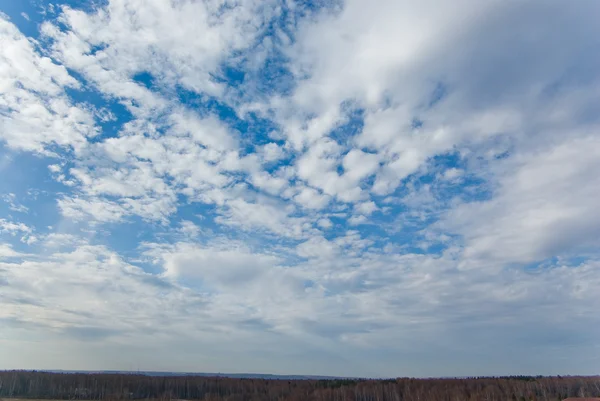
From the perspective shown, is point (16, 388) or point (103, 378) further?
point (103, 378)

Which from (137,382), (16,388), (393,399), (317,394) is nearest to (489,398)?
(393,399)

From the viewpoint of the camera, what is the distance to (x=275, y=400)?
2544 inches

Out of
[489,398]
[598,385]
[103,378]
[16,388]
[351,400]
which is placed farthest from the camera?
[103,378]

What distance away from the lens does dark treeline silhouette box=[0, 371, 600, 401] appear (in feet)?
196

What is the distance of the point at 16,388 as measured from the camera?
7075 centimetres

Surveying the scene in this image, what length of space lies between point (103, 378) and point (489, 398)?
61686 mm

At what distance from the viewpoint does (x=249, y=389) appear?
76.6 metres

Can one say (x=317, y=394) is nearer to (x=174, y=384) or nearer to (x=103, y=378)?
(x=174, y=384)

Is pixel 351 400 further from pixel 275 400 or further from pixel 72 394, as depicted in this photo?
pixel 72 394

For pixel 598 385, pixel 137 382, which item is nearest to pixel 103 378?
pixel 137 382

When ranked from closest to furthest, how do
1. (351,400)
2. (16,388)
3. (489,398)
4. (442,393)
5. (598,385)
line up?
1. (489,398)
2. (442,393)
3. (351,400)
4. (598,385)
5. (16,388)

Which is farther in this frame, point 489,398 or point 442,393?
point 442,393

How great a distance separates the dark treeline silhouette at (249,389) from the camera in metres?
59.6

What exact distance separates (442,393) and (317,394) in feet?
53.2
